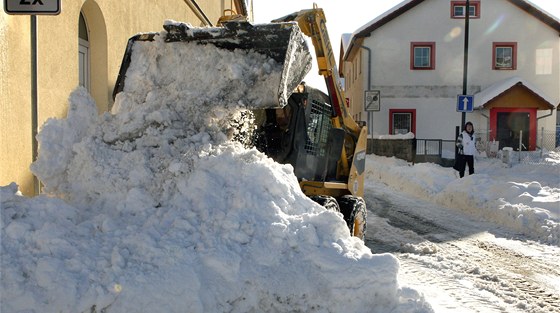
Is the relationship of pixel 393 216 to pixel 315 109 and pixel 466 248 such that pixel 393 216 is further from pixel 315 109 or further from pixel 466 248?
pixel 315 109

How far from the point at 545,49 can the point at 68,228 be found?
2741 cm

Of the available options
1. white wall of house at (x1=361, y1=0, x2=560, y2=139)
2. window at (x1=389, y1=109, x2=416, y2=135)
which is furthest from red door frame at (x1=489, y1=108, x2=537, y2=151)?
window at (x1=389, y1=109, x2=416, y2=135)

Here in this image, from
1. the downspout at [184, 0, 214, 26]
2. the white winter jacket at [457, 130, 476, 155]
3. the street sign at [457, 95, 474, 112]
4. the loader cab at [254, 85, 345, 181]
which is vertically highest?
the downspout at [184, 0, 214, 26]

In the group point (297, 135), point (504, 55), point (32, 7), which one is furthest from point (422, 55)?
point (32, 7)

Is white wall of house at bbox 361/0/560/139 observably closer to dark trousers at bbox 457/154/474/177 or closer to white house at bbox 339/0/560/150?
white house at bbox 339/0/560/150

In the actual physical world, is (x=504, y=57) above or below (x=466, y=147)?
above

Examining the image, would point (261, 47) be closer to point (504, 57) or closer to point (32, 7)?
point (32, 7)

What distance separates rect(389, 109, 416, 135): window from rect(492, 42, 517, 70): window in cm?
468

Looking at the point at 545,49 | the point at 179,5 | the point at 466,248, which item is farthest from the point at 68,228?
the point at 545,49

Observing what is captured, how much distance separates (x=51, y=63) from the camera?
6598mm

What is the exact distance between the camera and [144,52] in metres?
5.04

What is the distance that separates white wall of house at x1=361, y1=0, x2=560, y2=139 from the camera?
26.1 metres

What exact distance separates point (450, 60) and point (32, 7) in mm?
24079

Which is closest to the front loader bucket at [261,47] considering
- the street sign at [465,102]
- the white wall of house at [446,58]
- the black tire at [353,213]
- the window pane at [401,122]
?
the black tire at [353,213]
